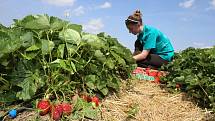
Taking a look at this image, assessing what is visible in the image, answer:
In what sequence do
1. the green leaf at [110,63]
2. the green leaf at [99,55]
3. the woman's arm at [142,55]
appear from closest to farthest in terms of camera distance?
Answer: 1. the green leaf at [99,55]
2. the green leaf at [110,63]
3. the woman's arm at [142,55]

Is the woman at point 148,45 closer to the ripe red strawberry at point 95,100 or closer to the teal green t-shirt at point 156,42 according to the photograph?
the teal green t-shirt at point 156,42

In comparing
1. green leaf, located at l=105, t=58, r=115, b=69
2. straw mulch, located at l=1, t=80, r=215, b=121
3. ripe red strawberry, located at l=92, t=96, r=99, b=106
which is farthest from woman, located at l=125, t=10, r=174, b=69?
ripe red strawberry, located at l=92, t=96, r=99, b=106

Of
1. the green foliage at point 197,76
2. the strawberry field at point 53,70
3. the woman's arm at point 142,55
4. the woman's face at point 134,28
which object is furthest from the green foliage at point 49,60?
the woman's face at point 134,28

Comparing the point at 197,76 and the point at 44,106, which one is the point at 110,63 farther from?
the point at 197,76

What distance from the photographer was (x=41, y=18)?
147 inches

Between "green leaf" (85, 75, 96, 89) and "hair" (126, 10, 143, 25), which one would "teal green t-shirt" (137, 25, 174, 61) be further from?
"green leaf" (85, 75, 96, 89)

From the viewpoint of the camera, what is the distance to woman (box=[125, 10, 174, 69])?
6242mm

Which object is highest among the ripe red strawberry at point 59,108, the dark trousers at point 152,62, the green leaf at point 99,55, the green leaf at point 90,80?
the green leaf at point 99,55

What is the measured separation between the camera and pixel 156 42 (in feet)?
21.3

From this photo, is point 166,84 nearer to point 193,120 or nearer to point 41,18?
point 193,120

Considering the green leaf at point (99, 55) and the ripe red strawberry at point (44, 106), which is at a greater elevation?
the green leaf at point (99, 55)

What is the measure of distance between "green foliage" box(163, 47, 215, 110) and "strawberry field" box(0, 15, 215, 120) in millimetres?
1079

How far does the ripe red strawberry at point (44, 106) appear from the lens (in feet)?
11.2

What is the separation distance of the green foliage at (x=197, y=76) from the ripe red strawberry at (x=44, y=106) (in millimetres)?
1877
